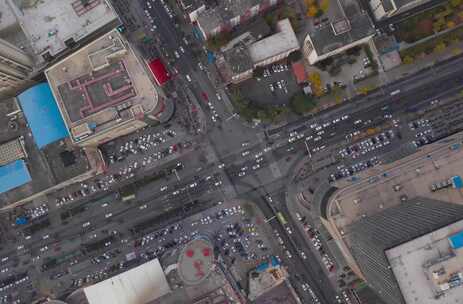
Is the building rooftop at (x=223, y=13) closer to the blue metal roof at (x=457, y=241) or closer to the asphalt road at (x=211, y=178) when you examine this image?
the asphalt road at (x=211, y=178)

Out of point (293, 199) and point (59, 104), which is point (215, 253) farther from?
point (59, 104)

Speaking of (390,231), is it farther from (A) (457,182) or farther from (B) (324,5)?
(B) (324,5)

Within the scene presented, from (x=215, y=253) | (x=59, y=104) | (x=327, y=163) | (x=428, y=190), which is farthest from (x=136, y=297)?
(x=428, y=190)

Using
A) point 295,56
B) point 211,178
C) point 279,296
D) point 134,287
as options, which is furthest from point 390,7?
point 134,287

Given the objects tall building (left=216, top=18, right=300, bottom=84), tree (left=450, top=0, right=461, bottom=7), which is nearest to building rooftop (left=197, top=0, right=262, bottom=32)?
tall building (left=216, top=18, right=300, bottom=84)

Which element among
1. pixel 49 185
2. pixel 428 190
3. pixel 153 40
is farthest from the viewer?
pixel 153 40

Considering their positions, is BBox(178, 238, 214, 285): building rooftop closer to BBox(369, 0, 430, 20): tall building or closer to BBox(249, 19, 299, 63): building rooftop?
BBox(249, 19, 299, 63): building rooftop

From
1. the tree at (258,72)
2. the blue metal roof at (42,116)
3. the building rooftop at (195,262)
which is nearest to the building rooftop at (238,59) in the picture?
the tree at (258,72)
